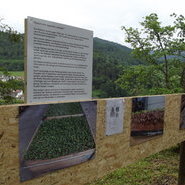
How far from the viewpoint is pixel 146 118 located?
358 centimetres

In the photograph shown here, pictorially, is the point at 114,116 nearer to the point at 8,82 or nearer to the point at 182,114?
the point at 182,114

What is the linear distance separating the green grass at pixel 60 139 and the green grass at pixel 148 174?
5.50 m

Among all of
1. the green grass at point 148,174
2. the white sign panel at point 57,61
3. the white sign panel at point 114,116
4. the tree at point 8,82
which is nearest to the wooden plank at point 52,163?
the white sign panel at point 114,116

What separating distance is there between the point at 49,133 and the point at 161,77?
993cm

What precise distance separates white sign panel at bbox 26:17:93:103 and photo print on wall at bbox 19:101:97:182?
0.31 m

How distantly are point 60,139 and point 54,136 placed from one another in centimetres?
8

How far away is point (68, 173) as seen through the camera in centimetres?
244

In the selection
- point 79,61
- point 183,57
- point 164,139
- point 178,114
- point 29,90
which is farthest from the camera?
point 183,57

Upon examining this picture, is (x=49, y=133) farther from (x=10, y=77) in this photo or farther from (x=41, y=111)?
(x=10, y=77)

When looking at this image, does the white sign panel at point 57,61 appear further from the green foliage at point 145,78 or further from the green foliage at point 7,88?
the green foliage at point 145,78

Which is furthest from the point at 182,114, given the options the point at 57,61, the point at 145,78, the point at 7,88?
the point at 145,78

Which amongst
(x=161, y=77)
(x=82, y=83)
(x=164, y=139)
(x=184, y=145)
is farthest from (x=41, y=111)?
(x=161, y=77)

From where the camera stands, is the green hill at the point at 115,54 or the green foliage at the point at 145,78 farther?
the green hill at the point at 115,54

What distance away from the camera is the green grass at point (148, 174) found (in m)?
7.52
